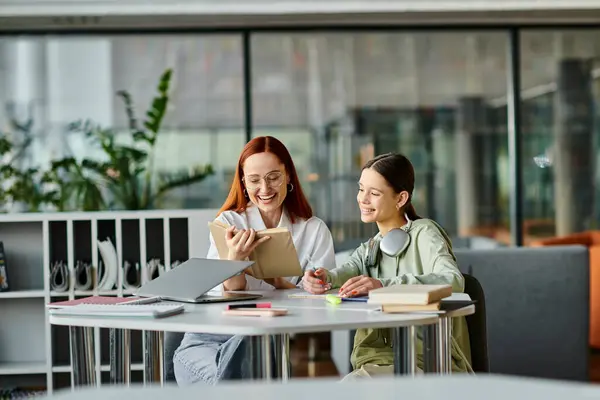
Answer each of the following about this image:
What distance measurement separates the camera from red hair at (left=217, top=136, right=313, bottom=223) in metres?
3.54

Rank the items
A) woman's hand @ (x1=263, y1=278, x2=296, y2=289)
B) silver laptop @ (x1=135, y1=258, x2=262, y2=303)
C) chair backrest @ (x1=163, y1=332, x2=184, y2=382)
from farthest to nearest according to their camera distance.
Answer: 1. chair backrest @ (x1=163, y1=332, x2=184, y2=382)
2. woman's hand @ (x1=263, y1=278, x2=296, y2=289)
3. silver laptop @ (x1=135, y1=258, x2=262, y2=303)

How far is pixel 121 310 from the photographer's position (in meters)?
2.70

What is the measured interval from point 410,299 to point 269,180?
101cm

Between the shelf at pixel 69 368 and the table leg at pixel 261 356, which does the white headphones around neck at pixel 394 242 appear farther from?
the shelf at pixel 69 368

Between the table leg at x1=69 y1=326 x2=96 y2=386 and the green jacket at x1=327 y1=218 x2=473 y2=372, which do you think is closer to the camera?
the table leg at x1=69 y1=326 x2=96 y2=386

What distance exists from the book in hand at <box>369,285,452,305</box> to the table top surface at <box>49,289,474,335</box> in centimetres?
4

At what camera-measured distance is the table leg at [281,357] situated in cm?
263

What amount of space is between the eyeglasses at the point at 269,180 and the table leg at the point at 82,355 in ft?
2.82

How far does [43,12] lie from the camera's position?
6.71 m

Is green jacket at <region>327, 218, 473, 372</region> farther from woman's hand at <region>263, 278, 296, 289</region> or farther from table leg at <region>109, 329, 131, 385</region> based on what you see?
table leg at <region>109, 329, 131, 385</region>

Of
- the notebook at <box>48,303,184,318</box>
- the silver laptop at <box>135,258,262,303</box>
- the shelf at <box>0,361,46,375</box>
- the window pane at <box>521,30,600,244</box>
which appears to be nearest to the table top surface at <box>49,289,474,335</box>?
the notebook at <box>48,303,184,318</box>

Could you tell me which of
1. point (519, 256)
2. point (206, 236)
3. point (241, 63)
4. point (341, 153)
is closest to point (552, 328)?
point (519, 256)

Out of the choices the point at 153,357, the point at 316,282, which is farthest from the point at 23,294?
the point at 316,282

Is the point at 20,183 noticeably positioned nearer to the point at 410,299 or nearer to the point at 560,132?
the point at 560,132
